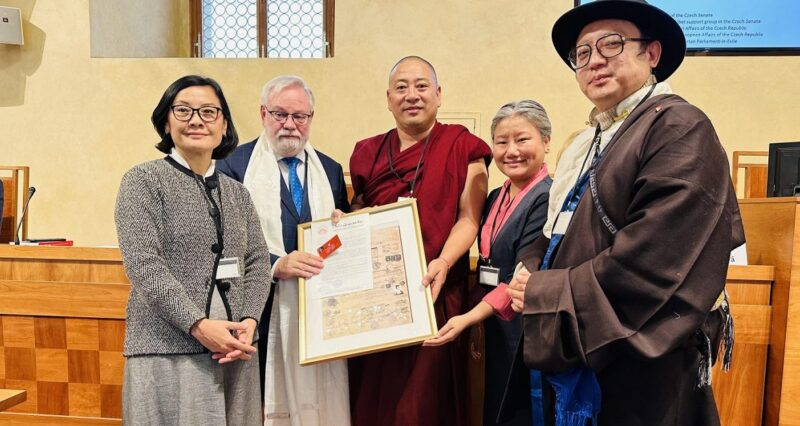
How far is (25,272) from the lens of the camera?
2.52 meters

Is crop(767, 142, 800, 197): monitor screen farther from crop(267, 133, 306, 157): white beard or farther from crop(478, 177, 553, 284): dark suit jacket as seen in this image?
crop(267, 133, 306, 157): white beard

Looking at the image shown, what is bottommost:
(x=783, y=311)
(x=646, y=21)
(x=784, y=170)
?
(x=783, y=311)

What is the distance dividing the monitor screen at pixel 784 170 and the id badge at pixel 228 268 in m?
2.40

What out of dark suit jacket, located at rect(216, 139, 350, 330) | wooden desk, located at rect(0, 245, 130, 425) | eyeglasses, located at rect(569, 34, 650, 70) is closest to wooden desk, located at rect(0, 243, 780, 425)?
wooden desk, located at rect(0, 245, 130, 425)

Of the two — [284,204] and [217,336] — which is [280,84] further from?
→ [217,336]

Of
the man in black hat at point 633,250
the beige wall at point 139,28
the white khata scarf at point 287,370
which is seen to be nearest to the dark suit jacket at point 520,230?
the man in black hat at point 633,250

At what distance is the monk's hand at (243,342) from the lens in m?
1.66

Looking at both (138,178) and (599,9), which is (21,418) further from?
(599,9)

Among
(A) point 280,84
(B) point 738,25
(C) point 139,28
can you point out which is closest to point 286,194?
(A) point 280,84

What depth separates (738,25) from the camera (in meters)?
4.27

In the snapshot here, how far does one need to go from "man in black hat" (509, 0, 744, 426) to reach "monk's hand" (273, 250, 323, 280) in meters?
0.73

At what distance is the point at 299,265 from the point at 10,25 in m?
3.75

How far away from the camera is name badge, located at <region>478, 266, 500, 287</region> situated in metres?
1.93

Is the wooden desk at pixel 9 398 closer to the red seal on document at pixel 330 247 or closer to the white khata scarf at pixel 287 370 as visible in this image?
the white khata scarf at pixel 287 370
